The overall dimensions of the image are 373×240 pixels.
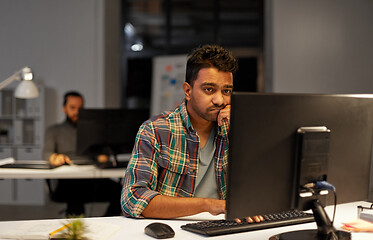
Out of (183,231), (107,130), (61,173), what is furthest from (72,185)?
(183,231)

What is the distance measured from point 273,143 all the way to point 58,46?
5.21 m

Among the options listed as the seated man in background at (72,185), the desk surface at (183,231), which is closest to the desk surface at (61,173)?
the seated man in background at (72,185)

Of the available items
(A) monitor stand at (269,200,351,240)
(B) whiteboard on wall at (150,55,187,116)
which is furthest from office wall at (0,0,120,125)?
(A) monitor stand at (269,200,351,240)

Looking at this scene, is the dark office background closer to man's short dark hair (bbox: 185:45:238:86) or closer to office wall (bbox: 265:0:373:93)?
office wall (bbox: 265:0:373:93)

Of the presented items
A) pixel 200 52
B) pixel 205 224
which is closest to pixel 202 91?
pixel 200 52

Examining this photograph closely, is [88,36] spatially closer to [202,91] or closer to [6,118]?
[6,118]

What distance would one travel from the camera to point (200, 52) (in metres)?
1.84

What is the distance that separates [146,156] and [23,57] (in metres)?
4.74

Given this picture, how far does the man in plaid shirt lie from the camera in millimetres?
1720

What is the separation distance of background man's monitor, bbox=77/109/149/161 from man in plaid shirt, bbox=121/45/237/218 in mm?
1501

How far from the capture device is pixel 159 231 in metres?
1.38

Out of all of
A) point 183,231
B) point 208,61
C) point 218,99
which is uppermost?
point 208,61

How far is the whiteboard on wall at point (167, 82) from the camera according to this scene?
5793 mm

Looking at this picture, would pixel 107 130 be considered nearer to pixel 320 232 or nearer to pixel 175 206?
pixel 175 206
